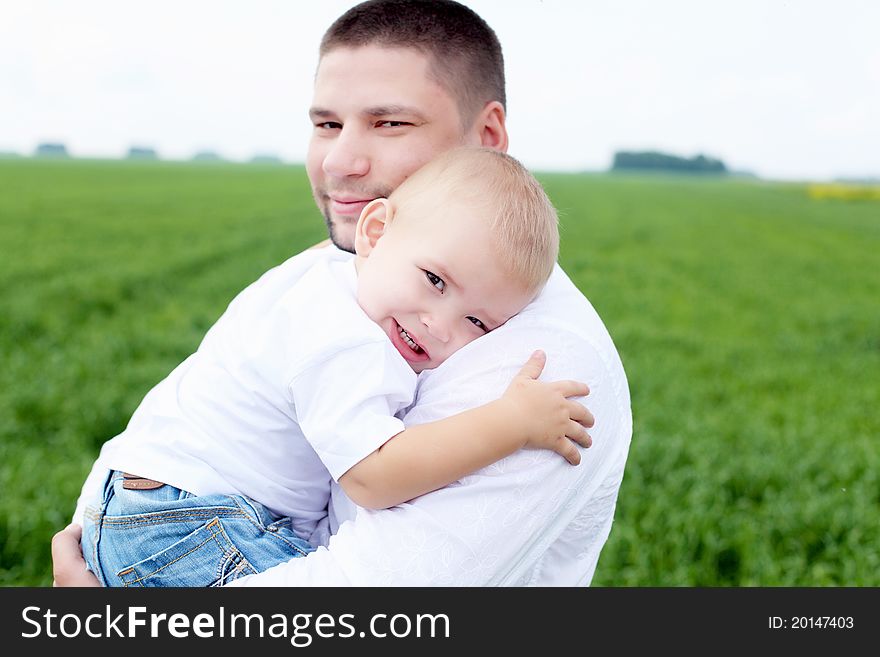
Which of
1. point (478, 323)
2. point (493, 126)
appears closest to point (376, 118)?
point (493, 126)

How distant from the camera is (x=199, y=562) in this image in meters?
1.65

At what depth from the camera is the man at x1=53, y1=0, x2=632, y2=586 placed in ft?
4.79

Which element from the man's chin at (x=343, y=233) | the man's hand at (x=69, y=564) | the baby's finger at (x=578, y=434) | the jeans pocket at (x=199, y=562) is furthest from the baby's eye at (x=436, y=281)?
the man's hand at (x=69, y=564)

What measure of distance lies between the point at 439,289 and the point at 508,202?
0.20 m

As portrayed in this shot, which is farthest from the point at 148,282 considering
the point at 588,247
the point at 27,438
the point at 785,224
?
the point at 785,224

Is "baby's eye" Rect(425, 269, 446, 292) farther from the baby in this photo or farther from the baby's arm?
→ the baby's arm

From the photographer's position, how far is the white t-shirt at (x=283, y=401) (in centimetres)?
152

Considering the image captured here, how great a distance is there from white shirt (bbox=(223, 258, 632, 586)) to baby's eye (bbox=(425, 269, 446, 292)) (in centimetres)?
13

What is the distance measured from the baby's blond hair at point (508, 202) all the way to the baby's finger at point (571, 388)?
0.21m

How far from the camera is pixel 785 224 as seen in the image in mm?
27703

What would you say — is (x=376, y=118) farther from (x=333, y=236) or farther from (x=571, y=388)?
(x=571, y=388)

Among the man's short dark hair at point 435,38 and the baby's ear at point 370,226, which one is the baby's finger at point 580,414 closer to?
the baby's ear at point 370,226

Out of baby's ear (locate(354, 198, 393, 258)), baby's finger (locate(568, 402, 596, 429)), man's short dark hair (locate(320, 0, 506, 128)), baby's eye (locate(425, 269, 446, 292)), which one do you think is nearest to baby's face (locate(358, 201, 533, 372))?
baby's eye (locate(425, 269, 446, 292))
